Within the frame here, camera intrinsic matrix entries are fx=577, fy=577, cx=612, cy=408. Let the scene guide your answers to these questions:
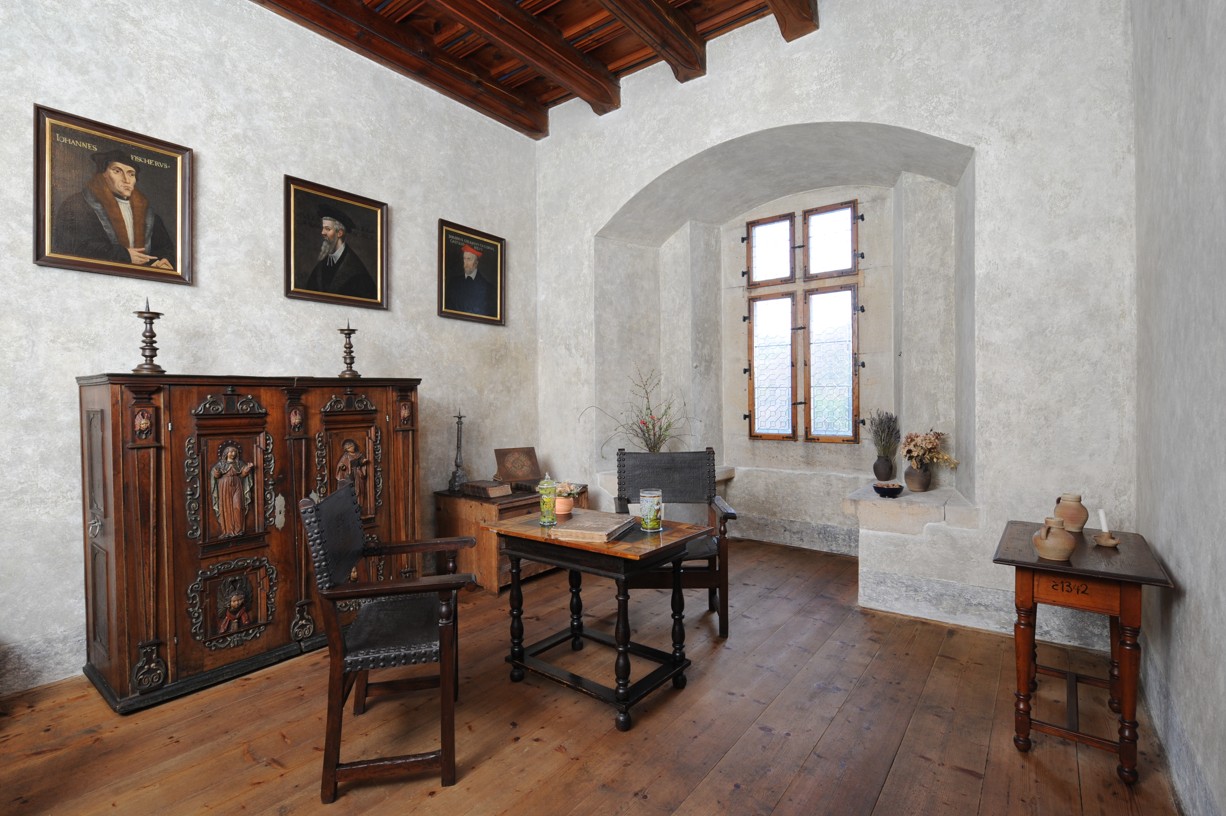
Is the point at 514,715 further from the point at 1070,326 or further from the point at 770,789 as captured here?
the point at 1070,326

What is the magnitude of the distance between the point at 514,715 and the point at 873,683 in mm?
1743

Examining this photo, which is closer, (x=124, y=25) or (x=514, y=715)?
(x=514, y=715)

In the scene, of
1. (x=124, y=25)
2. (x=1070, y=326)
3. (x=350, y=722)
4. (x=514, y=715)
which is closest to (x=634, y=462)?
(x=514, y=715)

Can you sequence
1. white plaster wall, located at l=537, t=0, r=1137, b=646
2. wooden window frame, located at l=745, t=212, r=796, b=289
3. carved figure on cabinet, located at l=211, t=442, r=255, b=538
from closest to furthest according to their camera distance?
carved figure on cabinet, located at l=211, t=442, r=255, b=538 → white plaster wall, located at l=537, t=0, r=1137, b=646 → wooden window frame, located at l=745, t=212, r=796, b=289

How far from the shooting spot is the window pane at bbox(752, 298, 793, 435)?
225 inches

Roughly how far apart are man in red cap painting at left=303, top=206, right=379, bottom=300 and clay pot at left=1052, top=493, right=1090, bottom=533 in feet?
14.2

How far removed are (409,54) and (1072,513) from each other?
507 cm

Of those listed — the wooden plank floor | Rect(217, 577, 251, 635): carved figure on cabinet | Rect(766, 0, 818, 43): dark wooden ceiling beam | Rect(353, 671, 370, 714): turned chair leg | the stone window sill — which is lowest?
A: the wooden plank floor

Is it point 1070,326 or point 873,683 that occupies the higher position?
point 1070,326

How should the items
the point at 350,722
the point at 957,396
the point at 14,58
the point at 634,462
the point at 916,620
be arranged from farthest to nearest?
the point at 957,396 < the point at 634,462 < the point at 916,620 < the point at 14,58 < the point at 350,722

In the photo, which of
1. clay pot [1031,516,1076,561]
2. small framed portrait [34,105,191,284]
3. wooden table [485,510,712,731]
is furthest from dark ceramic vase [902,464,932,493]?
small framed portrait [34,105,191,284]

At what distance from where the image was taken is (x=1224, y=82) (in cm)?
167

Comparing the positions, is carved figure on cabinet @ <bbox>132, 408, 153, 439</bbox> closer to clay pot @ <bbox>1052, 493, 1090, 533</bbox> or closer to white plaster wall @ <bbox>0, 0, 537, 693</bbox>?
white plaster wall @ <bbox>0, 0, 537, 693</bbox>

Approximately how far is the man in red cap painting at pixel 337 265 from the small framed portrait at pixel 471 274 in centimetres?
70
